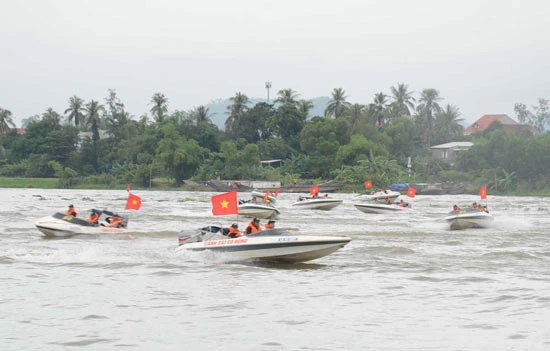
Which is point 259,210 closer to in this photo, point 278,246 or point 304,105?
point 278,246

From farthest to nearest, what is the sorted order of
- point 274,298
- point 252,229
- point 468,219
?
point 468,219, point 252,229, point 274,298

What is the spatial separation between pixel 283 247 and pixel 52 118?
402 feet

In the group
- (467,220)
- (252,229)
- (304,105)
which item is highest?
(304,105)

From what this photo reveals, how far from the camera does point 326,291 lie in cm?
1762

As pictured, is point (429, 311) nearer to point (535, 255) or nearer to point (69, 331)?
point (69, 331)

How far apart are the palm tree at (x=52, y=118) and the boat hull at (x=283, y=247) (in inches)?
4697

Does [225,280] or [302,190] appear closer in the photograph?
[225,280]

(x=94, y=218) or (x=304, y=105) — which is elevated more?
(x=304, y=105)

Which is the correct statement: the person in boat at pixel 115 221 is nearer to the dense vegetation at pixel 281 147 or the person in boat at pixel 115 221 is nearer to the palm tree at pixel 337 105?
the dense vegetation at pixel 281 147

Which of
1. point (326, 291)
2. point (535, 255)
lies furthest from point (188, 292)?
point (535, 255)

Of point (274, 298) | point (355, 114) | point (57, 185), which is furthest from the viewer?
point (355, 114)

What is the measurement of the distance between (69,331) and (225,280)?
668cm

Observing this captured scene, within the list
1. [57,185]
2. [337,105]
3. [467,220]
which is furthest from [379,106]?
[467,220]

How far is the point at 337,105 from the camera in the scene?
135 meters
